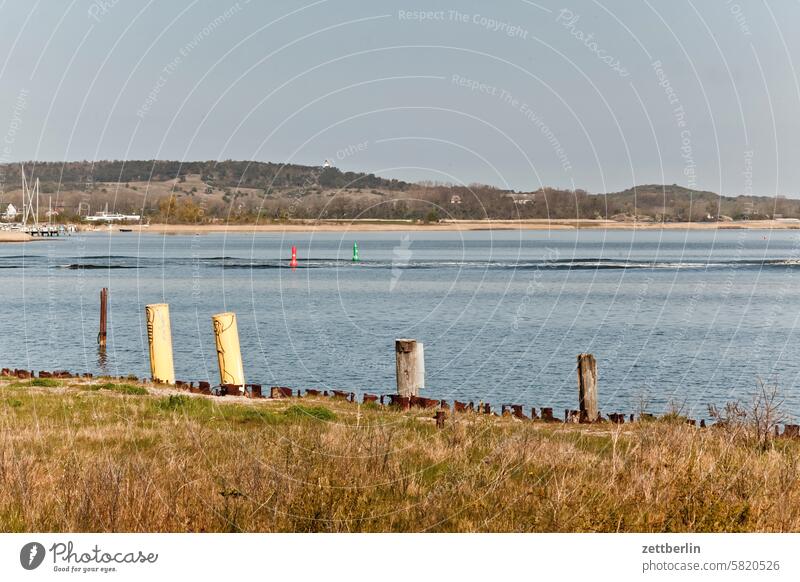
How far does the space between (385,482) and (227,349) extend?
16.2m

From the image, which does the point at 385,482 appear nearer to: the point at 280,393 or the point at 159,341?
the point at 280,393

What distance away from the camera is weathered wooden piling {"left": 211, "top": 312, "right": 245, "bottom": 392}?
2701 cm

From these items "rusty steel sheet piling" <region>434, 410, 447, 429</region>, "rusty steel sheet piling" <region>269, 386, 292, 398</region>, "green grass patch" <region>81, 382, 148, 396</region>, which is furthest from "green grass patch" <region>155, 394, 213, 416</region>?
"rusty steel sheet piling" <region>434, 410, 447, 429</region>

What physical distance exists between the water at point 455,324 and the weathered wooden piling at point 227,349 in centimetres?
957

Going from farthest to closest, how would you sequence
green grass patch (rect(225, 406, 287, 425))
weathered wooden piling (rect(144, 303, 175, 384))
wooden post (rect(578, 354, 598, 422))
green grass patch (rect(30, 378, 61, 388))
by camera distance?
weathered wooden piling (rect(144, 303, 175, 384))
green grass patch (rect(30, 378, 61, 388))
wooden post (rect(578, 354, 598, 422))
green grass patch (rect(225, 406, 287, 425))

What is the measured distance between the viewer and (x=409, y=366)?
22344mm

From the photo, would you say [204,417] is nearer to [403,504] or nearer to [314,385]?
[403,504]

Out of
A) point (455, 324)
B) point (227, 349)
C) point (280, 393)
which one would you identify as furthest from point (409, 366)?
point (455, 324)

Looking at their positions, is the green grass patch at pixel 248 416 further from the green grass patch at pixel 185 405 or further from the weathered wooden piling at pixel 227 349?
the weathered wooden piling at pixel 227 349

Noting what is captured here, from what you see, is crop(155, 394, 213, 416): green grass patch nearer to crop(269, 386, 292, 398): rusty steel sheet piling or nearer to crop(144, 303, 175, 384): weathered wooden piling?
crop(269, 386, 292, 398): rusty steel sheet piling

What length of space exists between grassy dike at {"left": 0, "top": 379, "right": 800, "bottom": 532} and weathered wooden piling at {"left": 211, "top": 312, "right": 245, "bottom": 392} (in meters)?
10.5

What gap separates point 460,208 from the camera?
144 meters

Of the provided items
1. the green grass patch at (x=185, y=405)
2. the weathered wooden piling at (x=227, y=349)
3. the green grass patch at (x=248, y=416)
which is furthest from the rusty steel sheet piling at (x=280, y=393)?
the green grass patch at (x=248, y=416)

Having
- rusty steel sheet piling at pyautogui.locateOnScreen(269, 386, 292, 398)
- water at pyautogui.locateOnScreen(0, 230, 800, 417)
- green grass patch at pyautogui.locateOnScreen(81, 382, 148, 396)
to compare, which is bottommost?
water at pyautogui.locateOnScreen(0, 230, 800, 417)
